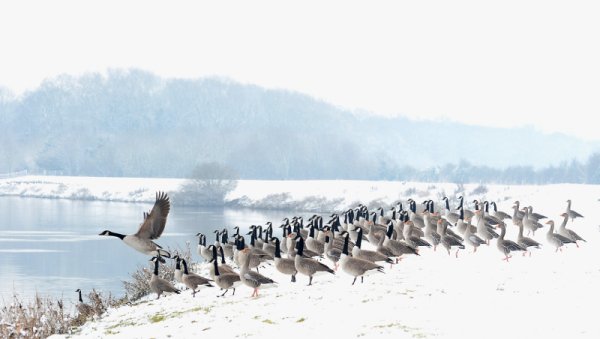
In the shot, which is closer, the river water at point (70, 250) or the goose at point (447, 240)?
the goose at point (447, 240)

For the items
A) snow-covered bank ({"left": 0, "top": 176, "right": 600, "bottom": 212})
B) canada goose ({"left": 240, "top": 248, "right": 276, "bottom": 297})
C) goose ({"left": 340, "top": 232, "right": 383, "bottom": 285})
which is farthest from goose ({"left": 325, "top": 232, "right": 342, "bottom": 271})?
snow-covered bank ({"left": 0, "top": 176, "right": 600, "bottom": 212})

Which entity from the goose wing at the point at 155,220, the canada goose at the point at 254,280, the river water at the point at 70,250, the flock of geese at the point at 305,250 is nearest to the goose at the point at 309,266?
the flock of geese at the point at 305,250

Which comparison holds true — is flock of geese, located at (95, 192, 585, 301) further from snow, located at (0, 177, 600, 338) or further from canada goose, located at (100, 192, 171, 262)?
snow, located at (0, 177, 600, 338)

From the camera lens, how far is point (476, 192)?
13200cm

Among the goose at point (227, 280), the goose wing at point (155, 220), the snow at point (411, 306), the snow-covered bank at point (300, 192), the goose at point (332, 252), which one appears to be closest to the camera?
the snow at point (411, 306)

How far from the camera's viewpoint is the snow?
50.0 ft

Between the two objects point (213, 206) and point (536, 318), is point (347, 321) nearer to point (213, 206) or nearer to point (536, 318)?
point (536, 318)

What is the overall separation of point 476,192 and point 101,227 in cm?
6883

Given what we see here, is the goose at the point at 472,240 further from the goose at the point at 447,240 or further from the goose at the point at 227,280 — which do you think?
the goose at the point at 227,280

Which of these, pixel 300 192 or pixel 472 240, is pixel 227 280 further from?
pixel 300 192

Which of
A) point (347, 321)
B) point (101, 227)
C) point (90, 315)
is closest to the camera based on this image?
point (347, 321)

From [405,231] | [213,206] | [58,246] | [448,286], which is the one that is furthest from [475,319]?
[213,206]

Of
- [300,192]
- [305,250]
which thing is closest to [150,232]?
[305,250]

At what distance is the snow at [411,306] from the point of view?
50.0ft
